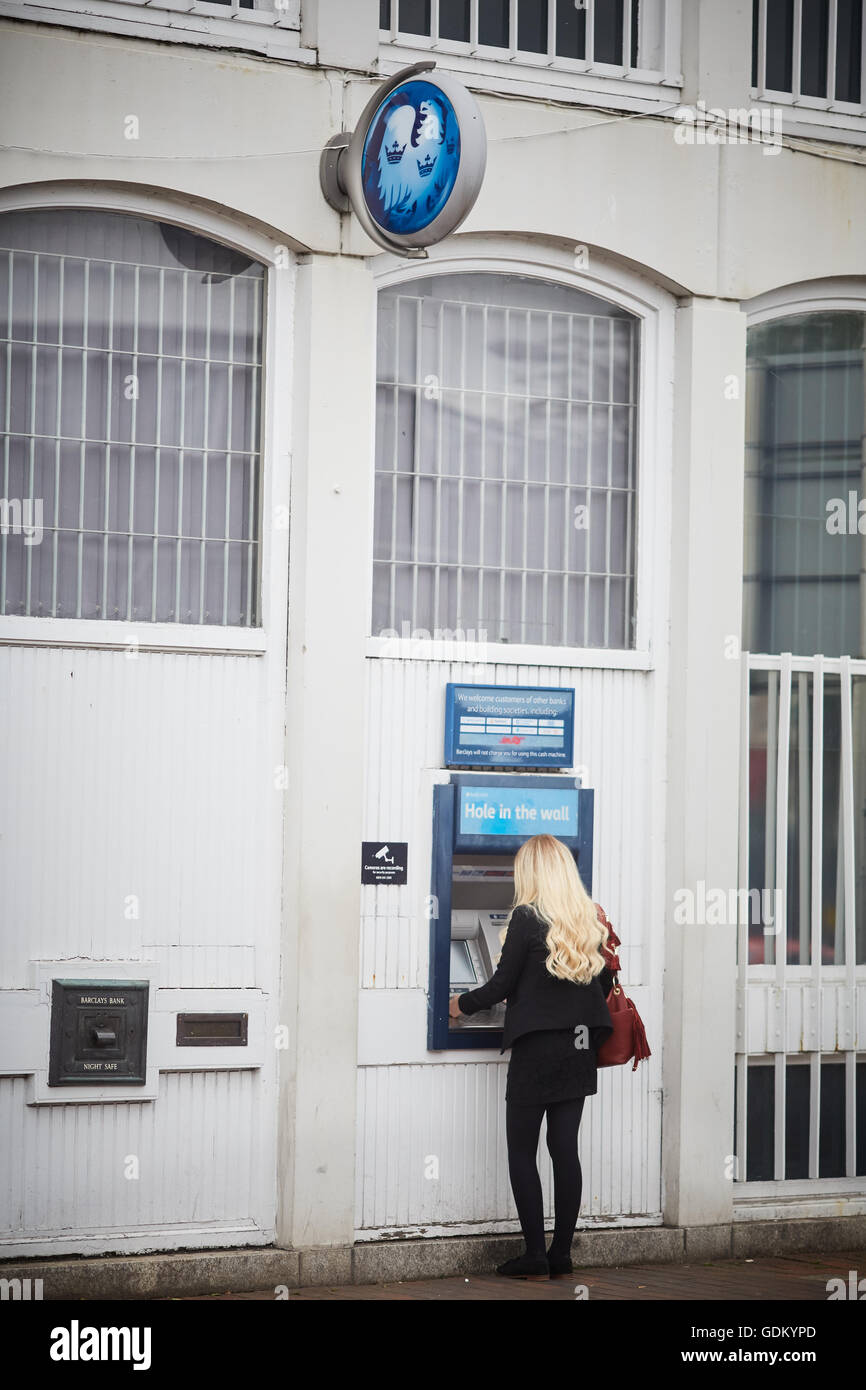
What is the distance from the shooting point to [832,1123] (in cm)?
840

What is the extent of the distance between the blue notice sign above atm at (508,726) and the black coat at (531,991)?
0.75m

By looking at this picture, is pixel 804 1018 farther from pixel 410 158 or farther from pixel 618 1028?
pixel 410 158

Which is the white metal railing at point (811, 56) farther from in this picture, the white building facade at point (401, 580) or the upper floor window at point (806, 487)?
the upper floor window at point (806, 487)

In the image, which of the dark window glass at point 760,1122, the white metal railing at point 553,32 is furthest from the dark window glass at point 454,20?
the dark window glass at point 760,1122

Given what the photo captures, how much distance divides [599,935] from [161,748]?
194 cm

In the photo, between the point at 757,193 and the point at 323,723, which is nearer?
the point at 323,723

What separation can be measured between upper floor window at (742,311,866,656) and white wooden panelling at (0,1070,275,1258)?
3238 mm

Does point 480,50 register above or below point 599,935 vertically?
above

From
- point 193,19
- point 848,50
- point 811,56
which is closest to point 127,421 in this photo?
point 193,19

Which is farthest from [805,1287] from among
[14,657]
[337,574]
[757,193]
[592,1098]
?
[757,193]

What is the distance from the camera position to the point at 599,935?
7.32 metres

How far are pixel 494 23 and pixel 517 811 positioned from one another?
344 centimetres
